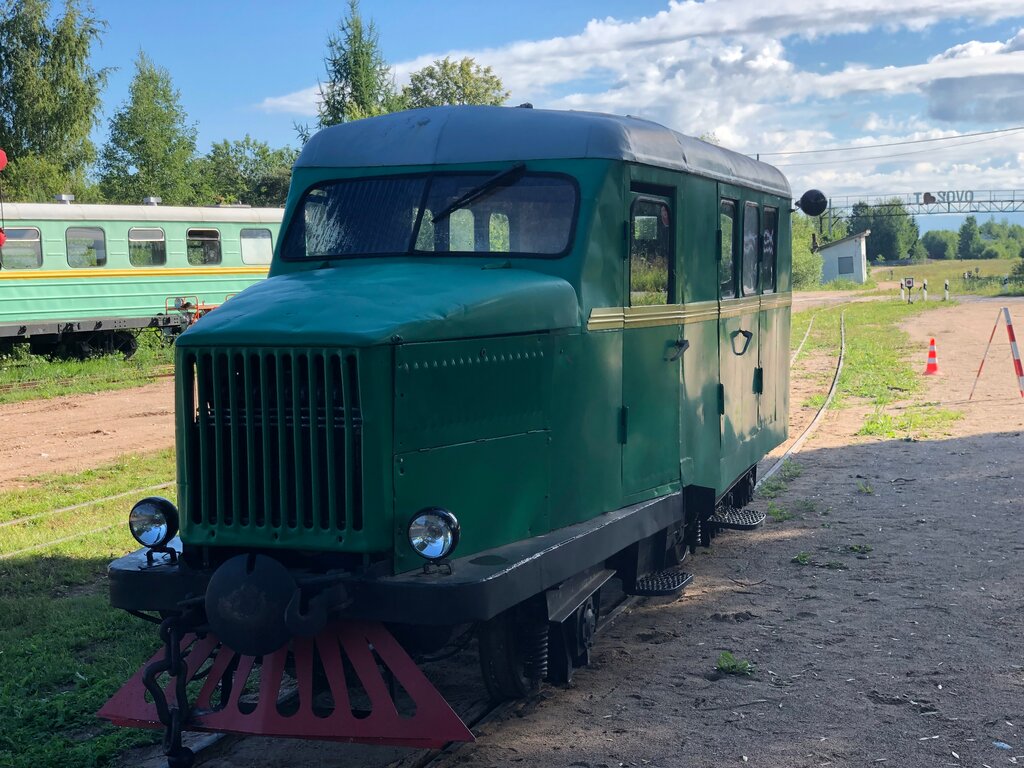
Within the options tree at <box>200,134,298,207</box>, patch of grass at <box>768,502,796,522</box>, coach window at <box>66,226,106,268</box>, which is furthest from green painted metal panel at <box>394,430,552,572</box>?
tree at <box>200,134,298,207</box>

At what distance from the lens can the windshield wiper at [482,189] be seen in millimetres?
5723

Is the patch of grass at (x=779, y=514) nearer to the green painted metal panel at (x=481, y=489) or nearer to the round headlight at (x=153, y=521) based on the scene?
the green painted metal panel at (x=481, y=489)

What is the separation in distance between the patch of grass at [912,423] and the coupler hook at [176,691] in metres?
11.4

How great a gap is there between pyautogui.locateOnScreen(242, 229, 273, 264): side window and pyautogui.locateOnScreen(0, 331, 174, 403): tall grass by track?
272 cm

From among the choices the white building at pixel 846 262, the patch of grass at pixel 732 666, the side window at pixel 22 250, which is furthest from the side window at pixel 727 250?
the white building at pixel 846 262

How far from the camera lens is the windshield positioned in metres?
5.72

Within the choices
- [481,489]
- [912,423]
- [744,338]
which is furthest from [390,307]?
[912,423]

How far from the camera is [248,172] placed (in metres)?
65.5

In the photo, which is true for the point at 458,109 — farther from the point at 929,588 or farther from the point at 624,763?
the point at 929,588

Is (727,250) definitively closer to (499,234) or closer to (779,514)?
(499,234)

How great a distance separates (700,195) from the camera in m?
6.93

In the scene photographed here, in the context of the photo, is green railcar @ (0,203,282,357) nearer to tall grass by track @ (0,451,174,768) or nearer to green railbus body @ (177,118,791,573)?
tall grass by track @ (0,451,174,768)

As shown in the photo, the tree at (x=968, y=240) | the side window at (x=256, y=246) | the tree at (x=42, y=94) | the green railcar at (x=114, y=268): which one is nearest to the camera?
the green railcar at (x=114, y=268)

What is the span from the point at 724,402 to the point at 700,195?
151 cm
